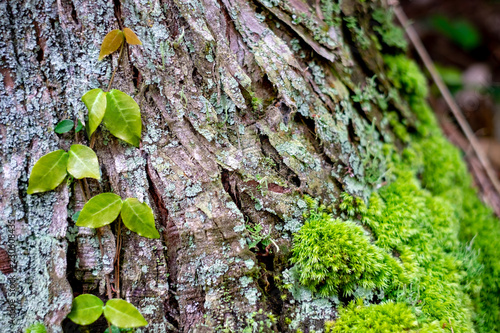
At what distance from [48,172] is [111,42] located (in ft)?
2.17

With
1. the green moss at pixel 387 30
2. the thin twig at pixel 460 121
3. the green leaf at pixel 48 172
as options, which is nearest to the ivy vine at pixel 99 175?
the green leaf at pixel 48 172

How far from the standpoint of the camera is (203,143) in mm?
1564

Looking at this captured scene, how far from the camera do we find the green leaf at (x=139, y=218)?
1.44 metres

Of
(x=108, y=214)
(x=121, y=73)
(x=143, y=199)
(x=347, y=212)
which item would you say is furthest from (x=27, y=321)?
(x=347, y=212)

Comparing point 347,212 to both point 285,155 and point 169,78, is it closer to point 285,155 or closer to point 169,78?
point 285,155

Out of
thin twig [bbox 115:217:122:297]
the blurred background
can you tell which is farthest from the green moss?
the blurred background

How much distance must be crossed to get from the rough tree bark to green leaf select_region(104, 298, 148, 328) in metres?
0.07

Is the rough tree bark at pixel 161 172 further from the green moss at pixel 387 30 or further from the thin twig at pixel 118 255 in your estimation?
the green moss at pixel 387 30

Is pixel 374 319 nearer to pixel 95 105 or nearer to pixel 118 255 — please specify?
pixel 118 255

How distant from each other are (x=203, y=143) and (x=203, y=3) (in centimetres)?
72

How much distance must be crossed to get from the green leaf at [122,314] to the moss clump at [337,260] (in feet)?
2.39

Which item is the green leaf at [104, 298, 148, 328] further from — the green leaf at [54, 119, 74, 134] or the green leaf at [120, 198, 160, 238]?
the green leaf at [54, 119, 74, 134]

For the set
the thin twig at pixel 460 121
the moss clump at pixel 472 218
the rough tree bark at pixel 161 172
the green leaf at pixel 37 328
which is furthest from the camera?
the thin twig at pixel 460 121

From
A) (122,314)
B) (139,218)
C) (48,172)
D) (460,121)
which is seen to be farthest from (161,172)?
(460,121)
